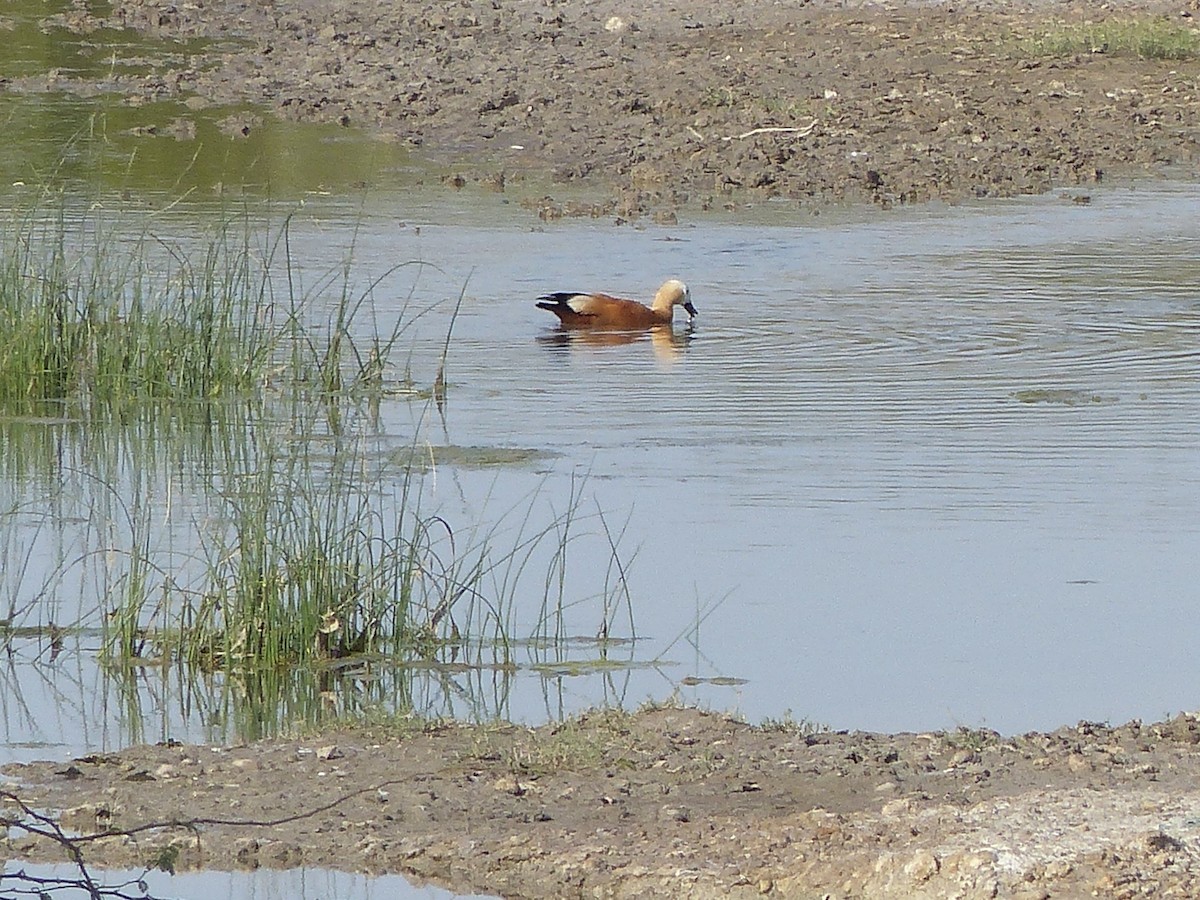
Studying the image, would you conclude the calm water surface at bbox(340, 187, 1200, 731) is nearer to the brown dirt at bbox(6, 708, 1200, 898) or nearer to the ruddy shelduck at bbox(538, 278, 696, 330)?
the ruddy shelduck at bbox(538, 278, 696, 330)

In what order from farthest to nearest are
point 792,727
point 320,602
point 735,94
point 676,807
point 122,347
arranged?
point 735,94 → point 122,347 → point 320,602 → point 792,727 → point 676,807

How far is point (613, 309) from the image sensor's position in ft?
41.5

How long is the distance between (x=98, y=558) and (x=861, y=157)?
407 inches

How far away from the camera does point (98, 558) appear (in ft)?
26.3

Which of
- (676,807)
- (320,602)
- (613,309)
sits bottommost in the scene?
(676,807)

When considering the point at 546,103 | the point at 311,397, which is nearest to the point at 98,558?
the point at 311,397

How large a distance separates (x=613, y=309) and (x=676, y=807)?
7.18 metres

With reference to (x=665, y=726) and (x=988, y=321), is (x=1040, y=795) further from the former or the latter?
(x=988, y=321)

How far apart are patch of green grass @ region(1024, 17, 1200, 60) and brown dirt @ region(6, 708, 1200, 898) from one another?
1474 cm

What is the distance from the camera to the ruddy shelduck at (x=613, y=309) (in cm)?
1258

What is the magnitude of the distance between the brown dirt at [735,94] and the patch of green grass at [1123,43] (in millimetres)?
84

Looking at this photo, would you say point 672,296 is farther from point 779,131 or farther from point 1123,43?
point 1123,43

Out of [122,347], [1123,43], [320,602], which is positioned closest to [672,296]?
[122,347]

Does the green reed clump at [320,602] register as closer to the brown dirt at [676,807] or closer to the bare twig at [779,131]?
the brown dirt at [676,807]
